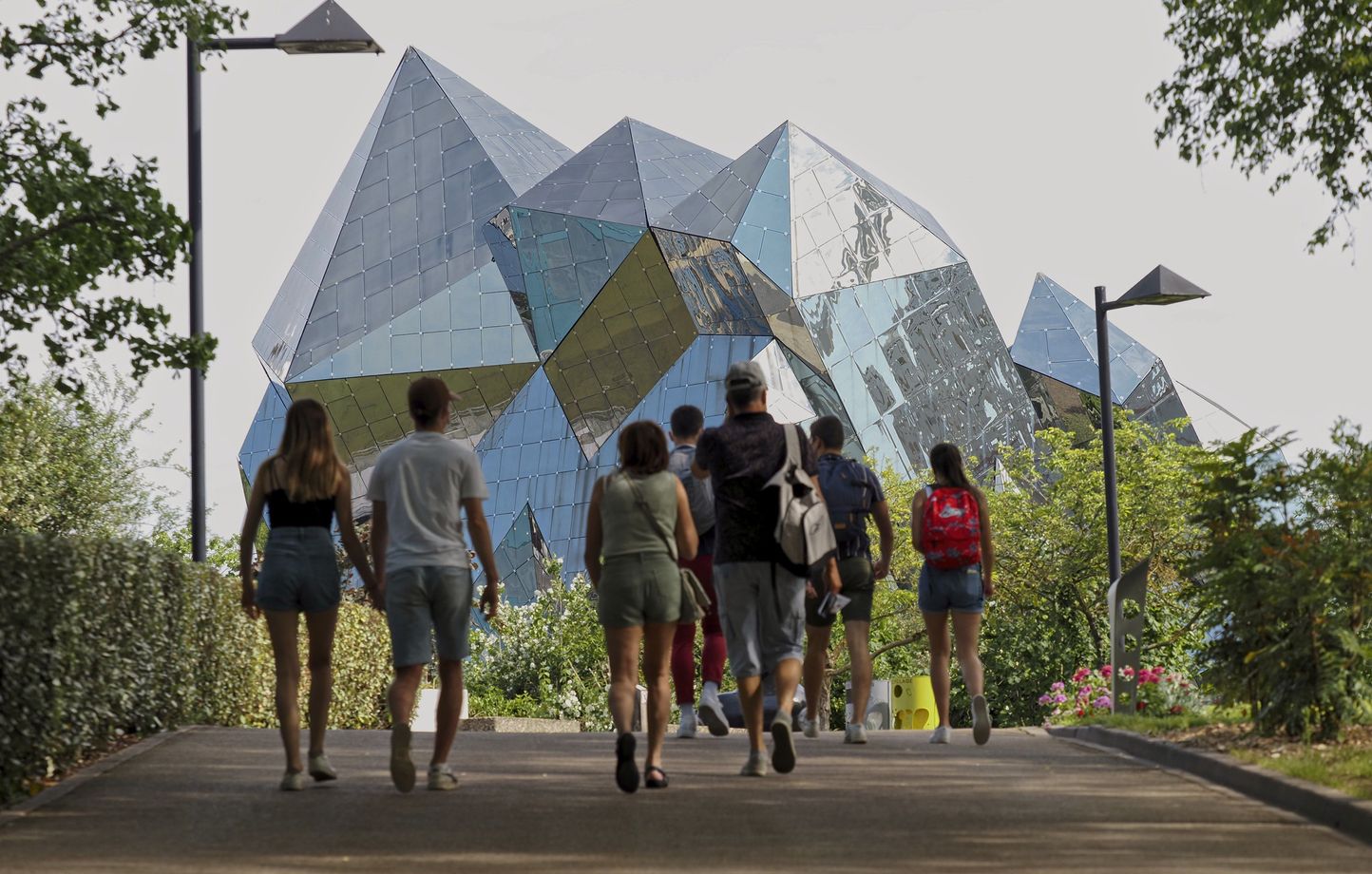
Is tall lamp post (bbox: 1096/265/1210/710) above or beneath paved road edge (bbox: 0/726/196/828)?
above

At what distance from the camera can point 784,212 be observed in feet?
157

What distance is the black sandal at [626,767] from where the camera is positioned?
8273mm

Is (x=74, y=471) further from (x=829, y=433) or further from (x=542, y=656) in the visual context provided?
(x=829, y=433)

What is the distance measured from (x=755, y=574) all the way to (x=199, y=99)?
31.1ft

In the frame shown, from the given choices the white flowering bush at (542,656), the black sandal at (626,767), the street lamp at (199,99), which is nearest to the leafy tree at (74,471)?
the white flowering bush at (542,656)

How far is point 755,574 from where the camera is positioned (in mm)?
8922

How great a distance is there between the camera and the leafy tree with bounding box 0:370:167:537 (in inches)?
1426

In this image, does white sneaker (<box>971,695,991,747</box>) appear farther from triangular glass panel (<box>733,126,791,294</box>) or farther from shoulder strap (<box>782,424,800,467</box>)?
triangular glass panel (<box>733,126,791,294</box>)

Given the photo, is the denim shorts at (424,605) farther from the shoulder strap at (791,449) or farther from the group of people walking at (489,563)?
the shoulder strap at (791,449)

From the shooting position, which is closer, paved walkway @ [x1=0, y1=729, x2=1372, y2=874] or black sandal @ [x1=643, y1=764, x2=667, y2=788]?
paved walkway @ [x1=0, y1=729, x2=1372, y2=874]

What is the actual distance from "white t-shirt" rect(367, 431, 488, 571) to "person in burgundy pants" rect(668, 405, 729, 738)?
7.36 feet

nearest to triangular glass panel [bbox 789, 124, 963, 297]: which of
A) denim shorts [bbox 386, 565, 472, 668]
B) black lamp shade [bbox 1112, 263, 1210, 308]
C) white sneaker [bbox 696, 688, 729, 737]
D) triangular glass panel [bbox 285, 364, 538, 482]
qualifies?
triangular glass panel [bbox 285, 364, 538, 482]

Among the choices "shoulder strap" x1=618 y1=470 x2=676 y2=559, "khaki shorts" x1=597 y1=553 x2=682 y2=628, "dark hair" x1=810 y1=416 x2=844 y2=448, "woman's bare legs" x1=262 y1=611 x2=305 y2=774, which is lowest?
"woman's bare legs" x1=262 y1=611 x2=305 y2=774

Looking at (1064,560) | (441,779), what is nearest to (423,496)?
(441,779)
